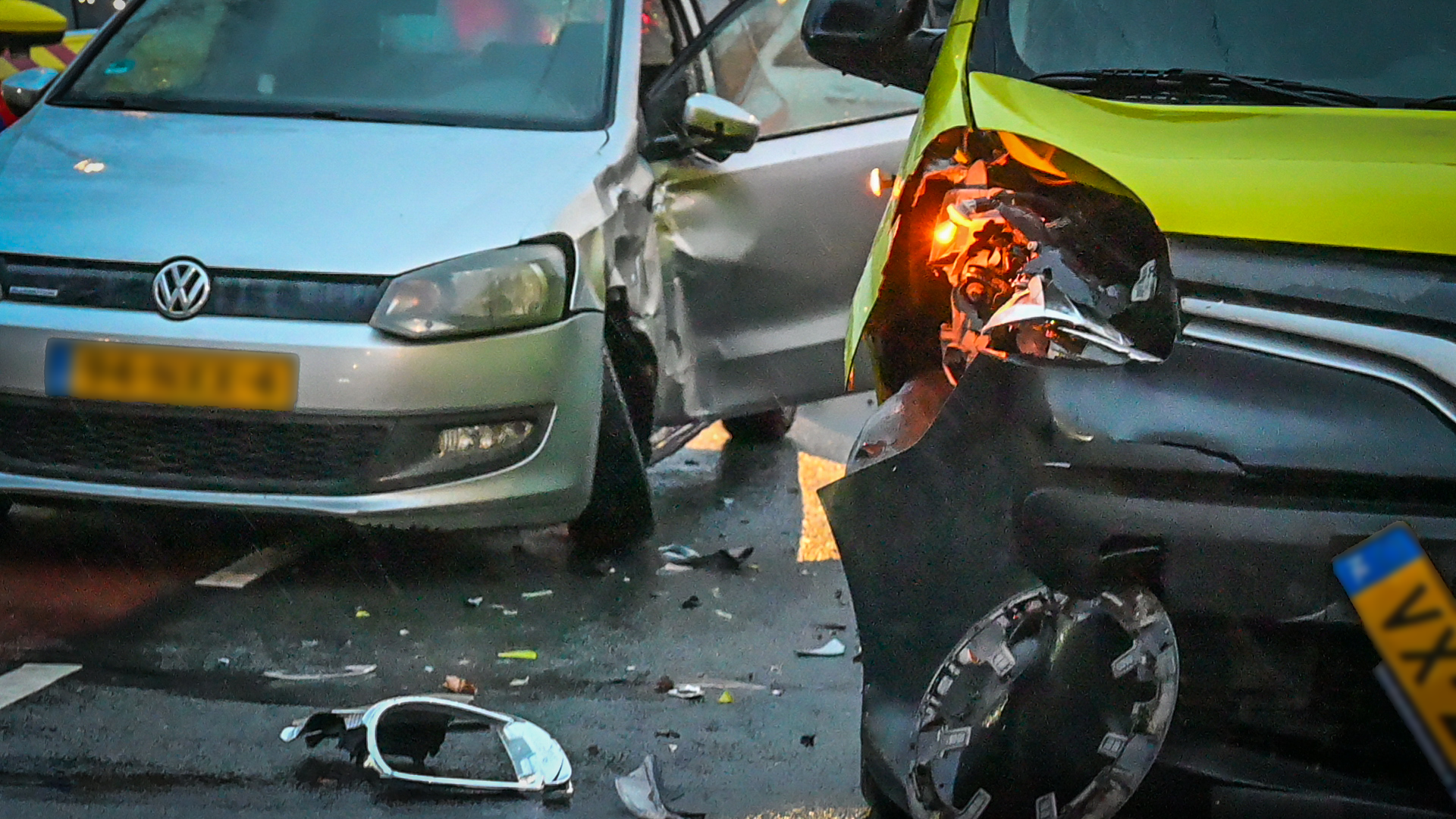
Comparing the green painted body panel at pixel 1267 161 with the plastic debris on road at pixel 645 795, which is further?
the plastic debris on road at pixel 645 795

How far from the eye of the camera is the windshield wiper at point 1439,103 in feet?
10.4

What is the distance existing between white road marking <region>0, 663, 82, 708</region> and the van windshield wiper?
254 centimetres

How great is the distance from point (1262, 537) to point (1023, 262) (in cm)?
59

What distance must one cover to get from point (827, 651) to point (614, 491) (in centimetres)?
96

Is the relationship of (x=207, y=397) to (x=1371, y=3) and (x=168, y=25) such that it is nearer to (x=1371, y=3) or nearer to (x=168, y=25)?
(x=168, y=25)

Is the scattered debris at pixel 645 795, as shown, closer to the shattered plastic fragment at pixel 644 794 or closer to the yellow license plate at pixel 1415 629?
the shattered plastic fragment at pixel 644 794

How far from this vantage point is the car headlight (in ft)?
16.6

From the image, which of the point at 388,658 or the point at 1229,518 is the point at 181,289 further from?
the point at 1229,518

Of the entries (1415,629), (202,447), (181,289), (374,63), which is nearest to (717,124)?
(374,63)

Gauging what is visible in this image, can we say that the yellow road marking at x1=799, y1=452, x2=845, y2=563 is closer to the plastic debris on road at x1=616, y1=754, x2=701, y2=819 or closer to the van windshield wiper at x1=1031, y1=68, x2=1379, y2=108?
the plastic debris on road at x1=616, y1=754, x2=701, y2=819

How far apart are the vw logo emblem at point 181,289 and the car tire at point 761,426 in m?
3.64

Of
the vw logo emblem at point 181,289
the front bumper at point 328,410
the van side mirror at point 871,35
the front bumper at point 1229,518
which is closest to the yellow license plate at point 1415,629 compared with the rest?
the front bumper at point 1229,518

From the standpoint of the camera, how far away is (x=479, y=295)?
516 centimetres

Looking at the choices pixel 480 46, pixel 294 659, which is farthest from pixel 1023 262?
pixel 480 46
